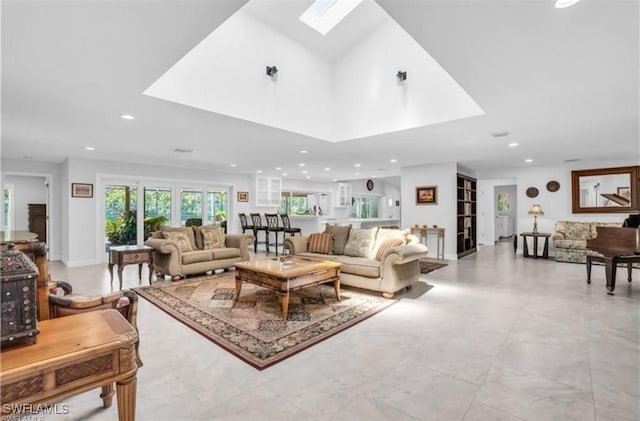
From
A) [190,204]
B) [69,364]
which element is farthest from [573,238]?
[190,204]

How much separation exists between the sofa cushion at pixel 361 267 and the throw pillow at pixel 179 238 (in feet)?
8.70

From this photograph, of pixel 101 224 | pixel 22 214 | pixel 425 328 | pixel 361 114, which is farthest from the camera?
pixel 22 214

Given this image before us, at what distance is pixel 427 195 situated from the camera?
755 cm

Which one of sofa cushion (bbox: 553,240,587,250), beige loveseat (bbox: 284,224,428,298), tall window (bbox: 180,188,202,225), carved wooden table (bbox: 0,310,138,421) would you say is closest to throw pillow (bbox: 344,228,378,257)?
beige loveseat (bbox: 284,224,428,298)

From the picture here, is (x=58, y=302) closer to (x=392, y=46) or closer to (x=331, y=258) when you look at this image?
(x=331, y=258)

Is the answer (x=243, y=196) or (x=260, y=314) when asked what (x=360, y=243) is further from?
(x=243, y=196)

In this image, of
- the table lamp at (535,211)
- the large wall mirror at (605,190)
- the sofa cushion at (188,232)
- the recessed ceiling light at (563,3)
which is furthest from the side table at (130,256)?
the large wall mirror at (605,190)

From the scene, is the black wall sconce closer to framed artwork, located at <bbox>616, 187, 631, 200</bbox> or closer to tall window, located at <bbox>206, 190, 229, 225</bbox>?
tall window, located at <bbox>206, 190, 229, 225</bbox>

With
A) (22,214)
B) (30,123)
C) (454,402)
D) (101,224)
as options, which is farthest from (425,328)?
(22,214)

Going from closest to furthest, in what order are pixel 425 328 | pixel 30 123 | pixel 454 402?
pixel 454 402, pixel 425 328, pixel 30 123

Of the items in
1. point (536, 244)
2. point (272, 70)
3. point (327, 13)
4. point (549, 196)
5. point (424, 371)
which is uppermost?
point (327, 13)

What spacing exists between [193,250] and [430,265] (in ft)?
15.0

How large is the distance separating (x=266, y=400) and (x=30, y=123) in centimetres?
459

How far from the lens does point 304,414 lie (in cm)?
175
